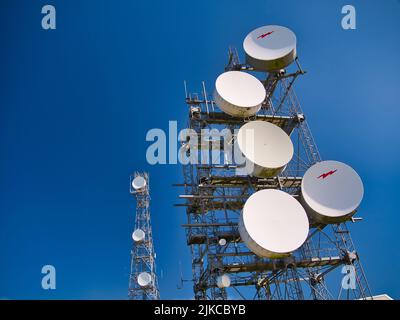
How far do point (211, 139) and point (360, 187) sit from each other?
40.1 ft

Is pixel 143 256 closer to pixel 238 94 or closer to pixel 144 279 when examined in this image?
pixel 144 279

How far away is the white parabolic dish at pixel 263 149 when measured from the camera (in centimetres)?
2541

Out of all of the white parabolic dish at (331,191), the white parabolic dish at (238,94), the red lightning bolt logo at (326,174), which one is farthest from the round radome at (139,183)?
the red lightning bolt logo at (326,174)

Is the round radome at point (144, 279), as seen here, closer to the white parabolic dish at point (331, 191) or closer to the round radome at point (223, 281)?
the round radome at point (223, 281)

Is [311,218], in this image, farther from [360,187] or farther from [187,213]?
[187,213]

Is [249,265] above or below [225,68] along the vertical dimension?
below

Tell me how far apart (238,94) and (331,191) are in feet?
32.9

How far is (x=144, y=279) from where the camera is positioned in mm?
50188

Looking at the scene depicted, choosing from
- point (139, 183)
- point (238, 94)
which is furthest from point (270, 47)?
point (139, 183)

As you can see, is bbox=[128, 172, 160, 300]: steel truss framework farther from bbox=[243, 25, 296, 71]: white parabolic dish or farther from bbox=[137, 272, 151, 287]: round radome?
bbox=[243, 25, 296, 71]: white parabolic dish

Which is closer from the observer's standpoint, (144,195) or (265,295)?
(265,295)

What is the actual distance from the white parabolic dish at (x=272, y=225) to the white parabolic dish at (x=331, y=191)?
9.49 feet
